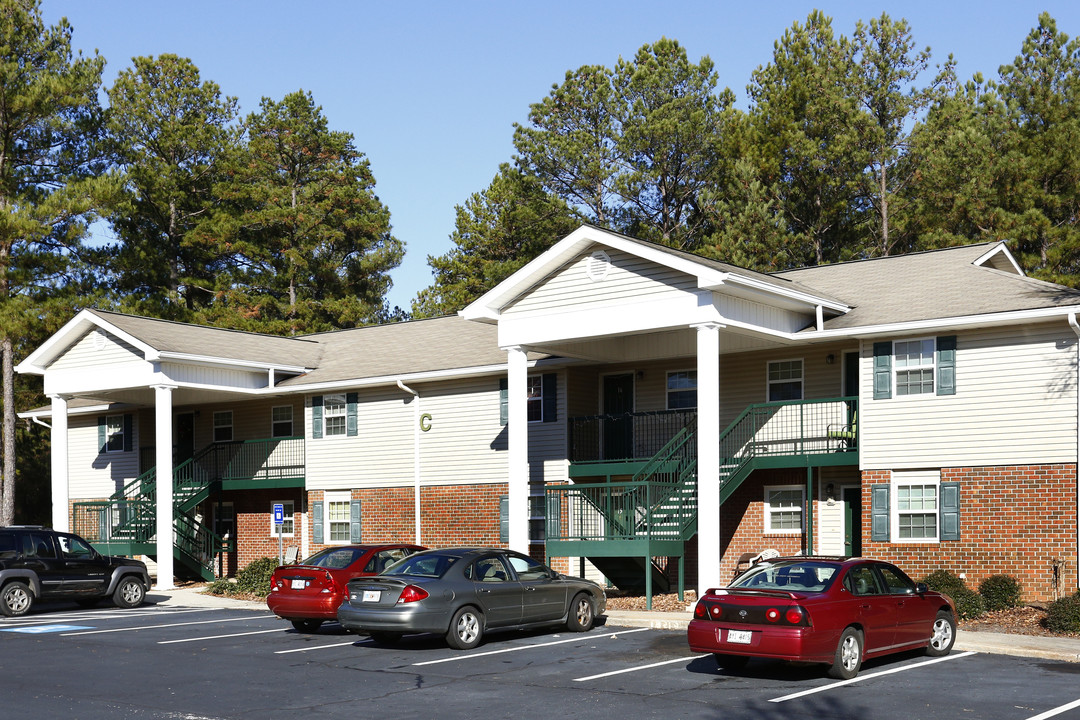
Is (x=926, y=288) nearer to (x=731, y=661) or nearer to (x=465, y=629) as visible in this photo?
(x=731, y=661)

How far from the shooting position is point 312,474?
32.5 metres

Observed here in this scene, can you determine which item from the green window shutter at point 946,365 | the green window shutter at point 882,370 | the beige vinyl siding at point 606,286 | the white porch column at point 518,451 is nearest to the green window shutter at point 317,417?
the white porch column at point 518,451

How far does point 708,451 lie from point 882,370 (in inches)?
153

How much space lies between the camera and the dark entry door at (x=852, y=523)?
80.1ft

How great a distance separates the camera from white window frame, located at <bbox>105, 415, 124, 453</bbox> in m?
37.0

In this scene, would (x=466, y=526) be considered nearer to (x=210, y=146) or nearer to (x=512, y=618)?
(x=512, y=618)

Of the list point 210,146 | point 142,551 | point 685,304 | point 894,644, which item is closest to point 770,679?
point 894,644

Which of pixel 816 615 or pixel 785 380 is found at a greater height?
pixel 785 380

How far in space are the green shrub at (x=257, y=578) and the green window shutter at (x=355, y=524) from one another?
97.2 inches

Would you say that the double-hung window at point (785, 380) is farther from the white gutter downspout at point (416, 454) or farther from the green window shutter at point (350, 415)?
the green window shutter at point (350, 415)

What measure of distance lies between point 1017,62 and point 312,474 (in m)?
24.3

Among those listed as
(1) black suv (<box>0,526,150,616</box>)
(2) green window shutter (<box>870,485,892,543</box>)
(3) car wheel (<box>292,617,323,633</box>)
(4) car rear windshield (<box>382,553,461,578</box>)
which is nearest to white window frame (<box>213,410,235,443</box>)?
(1) black suv (<box>0,526,150,616</box>)

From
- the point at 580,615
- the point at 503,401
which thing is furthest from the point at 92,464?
the point at 580,615

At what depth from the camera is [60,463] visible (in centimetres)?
3306
